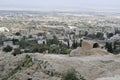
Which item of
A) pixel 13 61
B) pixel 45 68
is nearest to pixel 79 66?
pixel 45 68

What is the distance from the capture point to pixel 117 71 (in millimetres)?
18406

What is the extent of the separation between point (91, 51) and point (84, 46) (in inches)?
32.4

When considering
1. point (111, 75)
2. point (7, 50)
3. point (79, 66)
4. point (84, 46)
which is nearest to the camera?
point (111, 75)

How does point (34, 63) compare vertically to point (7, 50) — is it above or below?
above

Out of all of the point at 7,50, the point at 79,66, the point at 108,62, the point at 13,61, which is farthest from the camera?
the point at 7,50

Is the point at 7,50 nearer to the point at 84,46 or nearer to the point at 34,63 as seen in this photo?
the point at 84,46

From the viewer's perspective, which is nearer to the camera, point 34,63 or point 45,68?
point 45,68

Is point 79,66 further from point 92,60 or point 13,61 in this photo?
point 13,61

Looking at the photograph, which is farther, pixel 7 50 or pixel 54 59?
pixel 7 50

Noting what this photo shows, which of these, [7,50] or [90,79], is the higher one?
[90,79]

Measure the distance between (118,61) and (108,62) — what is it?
23.9 inches

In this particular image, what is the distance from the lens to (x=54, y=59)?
2208 centimetres

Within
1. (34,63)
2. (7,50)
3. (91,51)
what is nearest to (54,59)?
(34,63)

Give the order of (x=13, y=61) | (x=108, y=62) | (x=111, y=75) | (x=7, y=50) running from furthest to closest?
(x=7, y=50), (x=13, y=61), (x=108, y=62), (x=111, y=75)
